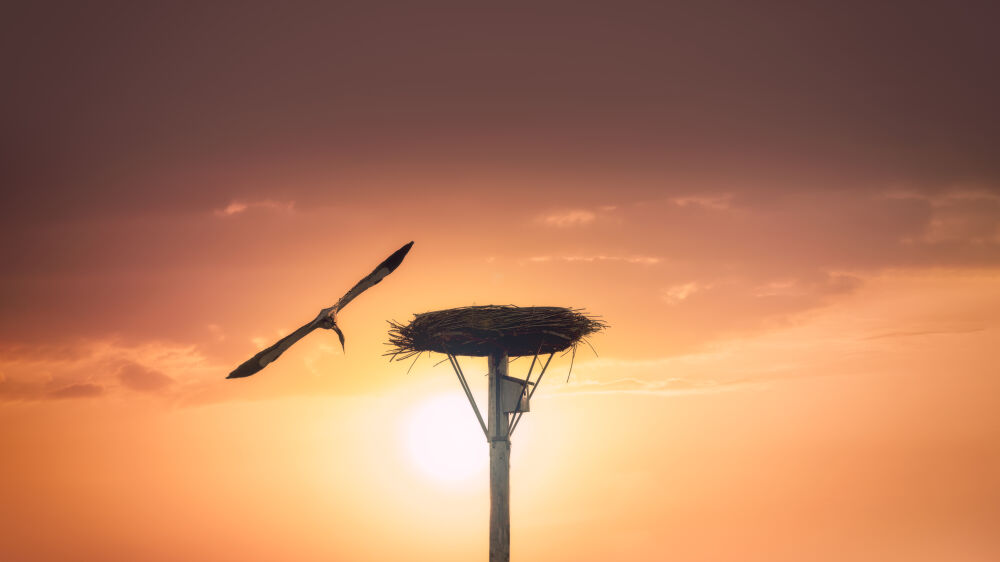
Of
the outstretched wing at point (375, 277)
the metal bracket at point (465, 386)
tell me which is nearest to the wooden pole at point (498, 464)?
the metal bracket at point (465, 386)

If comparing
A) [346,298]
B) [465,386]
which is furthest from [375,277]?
[465,386]

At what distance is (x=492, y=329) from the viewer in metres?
12.9

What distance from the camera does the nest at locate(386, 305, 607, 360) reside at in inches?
508

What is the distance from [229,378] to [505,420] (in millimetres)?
4696

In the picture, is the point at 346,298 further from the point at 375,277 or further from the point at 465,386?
the point at 465,386

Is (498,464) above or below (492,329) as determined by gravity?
below

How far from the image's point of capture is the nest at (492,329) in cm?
1289

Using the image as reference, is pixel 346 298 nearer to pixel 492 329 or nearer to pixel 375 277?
pixel 375 277

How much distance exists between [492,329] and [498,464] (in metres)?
2.22

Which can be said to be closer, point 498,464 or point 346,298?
point 346,298

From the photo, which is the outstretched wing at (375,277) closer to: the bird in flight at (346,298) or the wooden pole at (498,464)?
the bird in flight at (346,298)

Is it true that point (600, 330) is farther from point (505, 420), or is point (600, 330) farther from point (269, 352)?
point (269, 352)

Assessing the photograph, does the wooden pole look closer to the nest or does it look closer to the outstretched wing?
the nest

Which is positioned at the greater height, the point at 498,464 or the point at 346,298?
the point at 346,298
